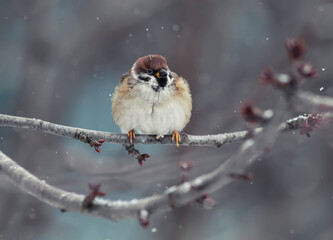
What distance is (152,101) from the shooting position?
3568 millimetres

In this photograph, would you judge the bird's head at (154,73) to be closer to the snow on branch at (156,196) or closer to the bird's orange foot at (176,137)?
the bird's orange foot at (176,137)

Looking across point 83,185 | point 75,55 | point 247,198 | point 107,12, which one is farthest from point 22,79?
point 247,198

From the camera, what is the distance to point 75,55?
24.5 ft

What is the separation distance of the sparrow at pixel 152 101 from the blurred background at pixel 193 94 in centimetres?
174

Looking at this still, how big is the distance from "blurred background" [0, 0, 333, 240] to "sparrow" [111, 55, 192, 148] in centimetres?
174

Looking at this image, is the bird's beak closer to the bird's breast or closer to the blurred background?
the bird's breast

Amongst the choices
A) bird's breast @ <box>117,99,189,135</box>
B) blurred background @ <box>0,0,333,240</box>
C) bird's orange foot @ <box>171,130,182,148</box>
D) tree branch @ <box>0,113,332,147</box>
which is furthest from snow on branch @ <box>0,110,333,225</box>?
blurred background @ <box>0,0,333,240</box>

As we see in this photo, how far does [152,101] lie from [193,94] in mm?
3671

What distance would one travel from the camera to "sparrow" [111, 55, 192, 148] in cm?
355

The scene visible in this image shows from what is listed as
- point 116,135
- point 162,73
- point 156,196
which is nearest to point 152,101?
point 162,73

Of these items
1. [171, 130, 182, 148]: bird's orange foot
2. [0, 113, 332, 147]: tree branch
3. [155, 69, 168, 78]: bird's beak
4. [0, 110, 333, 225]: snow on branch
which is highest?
[155, 69, 168, 78]: bird's beak

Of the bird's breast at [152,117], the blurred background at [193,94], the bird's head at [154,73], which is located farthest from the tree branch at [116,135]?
the blurred background at [193,94]

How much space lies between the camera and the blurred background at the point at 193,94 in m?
5.84

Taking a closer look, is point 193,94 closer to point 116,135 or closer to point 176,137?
point 176,137
